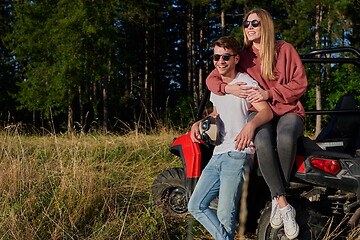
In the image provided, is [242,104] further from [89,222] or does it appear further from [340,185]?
[89,222]

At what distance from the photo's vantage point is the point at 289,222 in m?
2.47

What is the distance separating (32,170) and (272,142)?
2.69m

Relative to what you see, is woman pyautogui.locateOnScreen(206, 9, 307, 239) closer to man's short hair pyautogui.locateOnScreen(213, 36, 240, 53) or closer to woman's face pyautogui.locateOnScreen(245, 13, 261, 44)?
woman's face pyautogui.locateOnScreen(245, 13, 261, 44)

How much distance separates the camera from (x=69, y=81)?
1755cm

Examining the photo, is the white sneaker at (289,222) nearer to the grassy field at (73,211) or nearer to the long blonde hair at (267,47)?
the grassy field at (73,211)

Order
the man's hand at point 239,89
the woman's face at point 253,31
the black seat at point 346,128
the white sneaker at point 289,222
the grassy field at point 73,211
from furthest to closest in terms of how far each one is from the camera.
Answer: the black seat at point 346,128, the grassy field at point 73,211, the woman's face at point 253,31, the man's hand at point 239,89, the white sneaker at point 289,222

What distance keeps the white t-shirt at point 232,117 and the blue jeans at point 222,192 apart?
0.22 feet

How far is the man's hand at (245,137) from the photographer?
2.56 m

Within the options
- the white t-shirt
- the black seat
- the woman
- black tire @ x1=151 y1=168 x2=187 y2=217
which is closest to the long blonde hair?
the woman

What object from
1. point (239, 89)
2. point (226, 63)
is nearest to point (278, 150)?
point (239, 89)

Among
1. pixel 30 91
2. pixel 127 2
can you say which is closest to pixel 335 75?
pixel 127 2

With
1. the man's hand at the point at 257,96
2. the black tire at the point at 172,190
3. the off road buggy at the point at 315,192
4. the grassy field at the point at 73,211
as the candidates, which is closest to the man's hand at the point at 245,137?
the man's hand at the point at 257,96

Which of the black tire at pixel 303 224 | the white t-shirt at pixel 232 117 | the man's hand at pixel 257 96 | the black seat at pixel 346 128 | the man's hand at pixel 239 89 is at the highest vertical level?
the man's hand at pixel 239 89

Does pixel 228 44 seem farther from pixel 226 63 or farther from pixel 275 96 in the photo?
pixel 275 96
